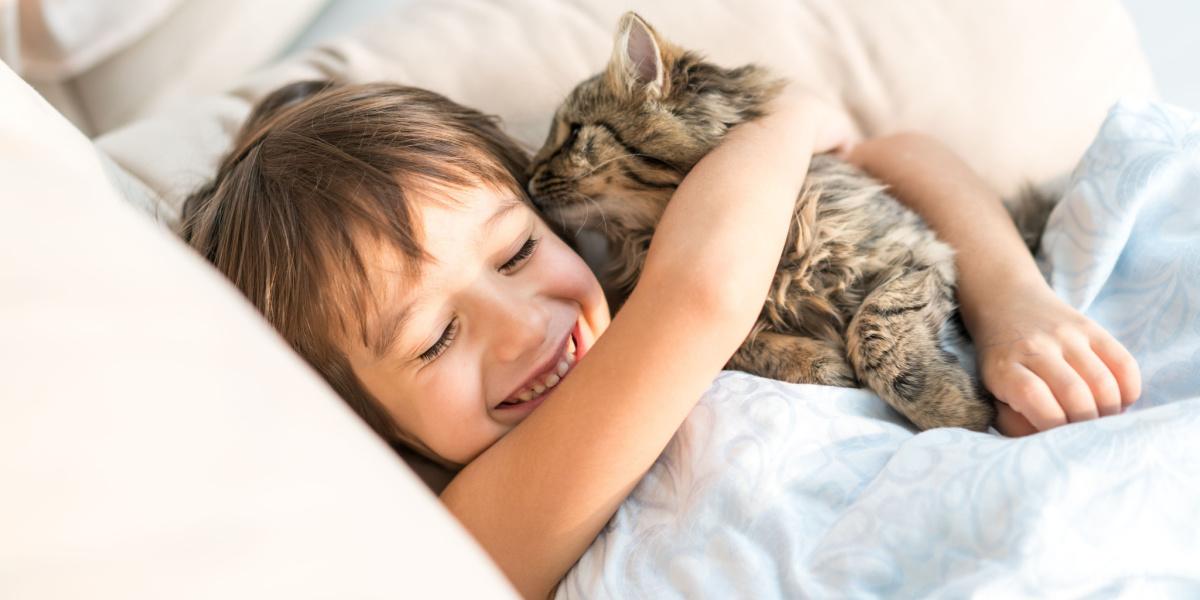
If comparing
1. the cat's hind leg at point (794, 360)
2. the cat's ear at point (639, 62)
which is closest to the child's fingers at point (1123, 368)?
the cat's hind leg at point (794, 360)

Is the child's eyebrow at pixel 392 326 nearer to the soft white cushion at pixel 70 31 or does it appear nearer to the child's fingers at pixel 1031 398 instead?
the child's fingers at pixel 1031 398

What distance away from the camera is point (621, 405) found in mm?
959

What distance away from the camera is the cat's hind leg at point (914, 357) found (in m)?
1.05

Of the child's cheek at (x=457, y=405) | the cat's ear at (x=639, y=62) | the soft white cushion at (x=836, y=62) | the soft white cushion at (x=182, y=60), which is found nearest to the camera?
the child's cheek at (x=457, y=405)

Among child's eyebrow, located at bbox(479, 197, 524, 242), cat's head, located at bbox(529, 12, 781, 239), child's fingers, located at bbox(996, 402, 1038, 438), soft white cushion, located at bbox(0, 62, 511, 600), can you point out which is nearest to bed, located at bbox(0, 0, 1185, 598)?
soft white cushion, located at bbox(0, 62, 511, 600)

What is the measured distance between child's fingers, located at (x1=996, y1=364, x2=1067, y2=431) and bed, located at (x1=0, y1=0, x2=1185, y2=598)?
0.28 feet

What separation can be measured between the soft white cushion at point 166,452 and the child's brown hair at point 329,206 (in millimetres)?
385

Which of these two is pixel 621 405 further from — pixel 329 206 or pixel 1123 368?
pixel 1123 368

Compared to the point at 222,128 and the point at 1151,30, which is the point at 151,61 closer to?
the point at 222,128

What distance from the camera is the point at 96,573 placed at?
1.55ft

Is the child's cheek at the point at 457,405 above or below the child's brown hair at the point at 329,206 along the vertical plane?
below

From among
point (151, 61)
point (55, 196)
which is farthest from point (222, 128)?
point (55, 196)

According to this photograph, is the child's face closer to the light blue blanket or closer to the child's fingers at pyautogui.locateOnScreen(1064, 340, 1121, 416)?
the light blue blanket

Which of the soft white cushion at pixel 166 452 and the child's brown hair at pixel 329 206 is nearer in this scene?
the soft white cushion at pixel 166 452
